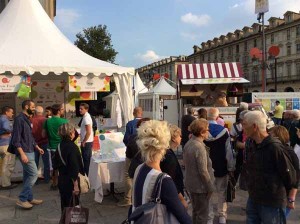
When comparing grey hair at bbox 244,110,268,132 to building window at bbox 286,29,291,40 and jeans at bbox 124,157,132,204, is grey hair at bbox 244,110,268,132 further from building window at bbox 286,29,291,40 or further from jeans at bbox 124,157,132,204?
building window at bbox 286,29,291,40

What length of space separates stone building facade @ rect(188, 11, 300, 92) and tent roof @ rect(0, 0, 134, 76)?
160 feet

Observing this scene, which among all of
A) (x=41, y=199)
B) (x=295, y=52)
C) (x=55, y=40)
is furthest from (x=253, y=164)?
(x=295, y=52)

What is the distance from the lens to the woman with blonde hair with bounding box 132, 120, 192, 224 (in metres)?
2.30

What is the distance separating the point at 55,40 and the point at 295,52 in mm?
63892

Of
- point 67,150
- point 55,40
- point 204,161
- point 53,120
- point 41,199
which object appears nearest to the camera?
point 204,161

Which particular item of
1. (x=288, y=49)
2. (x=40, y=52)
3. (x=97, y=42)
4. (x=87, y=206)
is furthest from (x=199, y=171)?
(x=288, y=49)

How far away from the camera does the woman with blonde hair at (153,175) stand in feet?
7.55

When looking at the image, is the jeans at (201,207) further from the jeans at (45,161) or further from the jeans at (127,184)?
the jeans at (45,161)

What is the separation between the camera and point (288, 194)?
10.3ft

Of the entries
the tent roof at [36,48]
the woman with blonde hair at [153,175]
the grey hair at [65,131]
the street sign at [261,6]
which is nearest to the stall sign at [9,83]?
the tent roof at [36,48]

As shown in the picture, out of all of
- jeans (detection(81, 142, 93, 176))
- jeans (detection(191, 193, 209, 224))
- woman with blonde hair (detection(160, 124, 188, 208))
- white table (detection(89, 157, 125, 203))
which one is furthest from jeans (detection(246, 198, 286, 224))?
jeans (detection(81, 142, 93, 176))

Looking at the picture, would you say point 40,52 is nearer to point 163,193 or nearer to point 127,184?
point 127,184

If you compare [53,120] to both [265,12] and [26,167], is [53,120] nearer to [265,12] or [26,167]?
[26,167]

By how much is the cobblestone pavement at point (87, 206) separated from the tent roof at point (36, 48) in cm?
319
